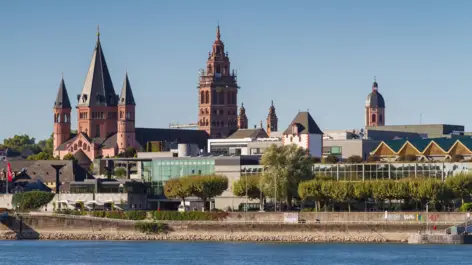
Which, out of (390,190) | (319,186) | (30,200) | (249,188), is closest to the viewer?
(390,190)

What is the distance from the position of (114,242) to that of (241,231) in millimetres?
10417

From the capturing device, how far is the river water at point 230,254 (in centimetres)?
9050

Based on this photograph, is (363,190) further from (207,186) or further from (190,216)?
(207,186)

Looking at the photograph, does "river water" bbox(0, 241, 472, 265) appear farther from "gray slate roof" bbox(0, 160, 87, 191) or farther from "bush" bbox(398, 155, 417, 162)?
"gray slate roof" bbox(0, 160, 87, 191)

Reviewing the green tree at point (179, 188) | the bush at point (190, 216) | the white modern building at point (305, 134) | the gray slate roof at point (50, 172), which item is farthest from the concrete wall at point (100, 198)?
the white modern building at point (305, 134)

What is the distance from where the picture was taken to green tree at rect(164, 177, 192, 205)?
12625 cm

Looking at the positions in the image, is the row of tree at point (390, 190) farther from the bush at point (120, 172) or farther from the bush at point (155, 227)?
the bush at point (120, 172)

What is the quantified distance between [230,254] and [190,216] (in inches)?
794

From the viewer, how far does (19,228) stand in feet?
393

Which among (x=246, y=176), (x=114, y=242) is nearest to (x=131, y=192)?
(x=246, y=176)

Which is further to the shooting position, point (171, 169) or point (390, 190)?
point (171, 169)

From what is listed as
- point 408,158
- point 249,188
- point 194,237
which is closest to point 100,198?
point 249,188

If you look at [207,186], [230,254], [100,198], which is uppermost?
[207,186]

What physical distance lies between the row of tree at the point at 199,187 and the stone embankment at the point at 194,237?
38.5 ft
